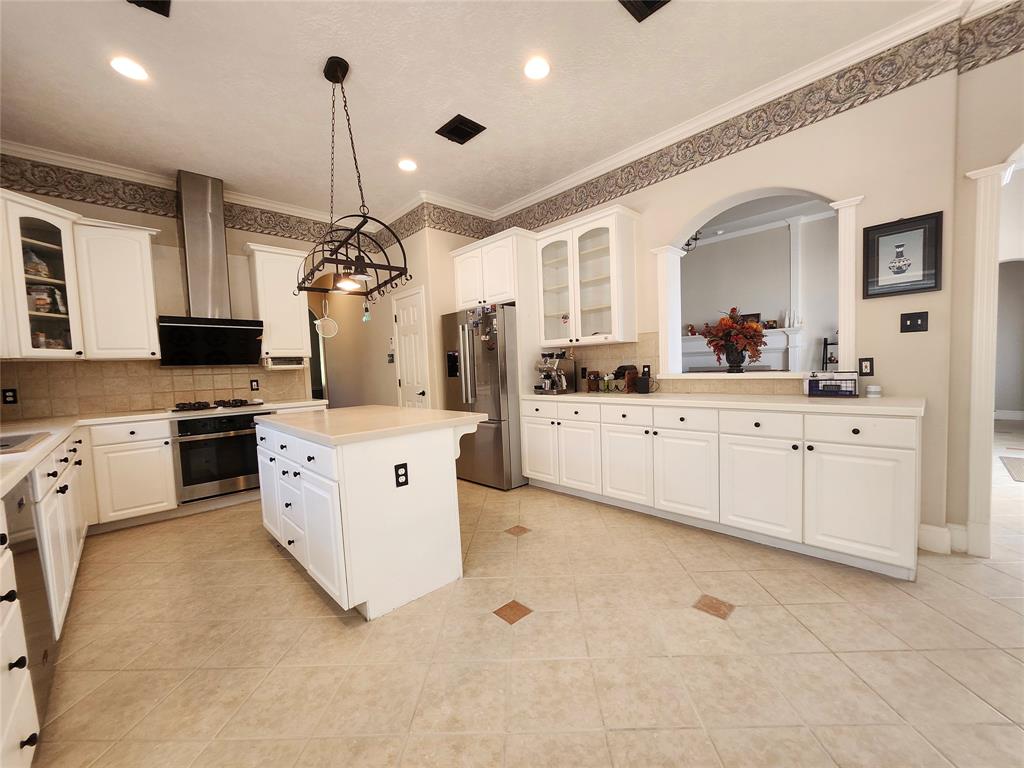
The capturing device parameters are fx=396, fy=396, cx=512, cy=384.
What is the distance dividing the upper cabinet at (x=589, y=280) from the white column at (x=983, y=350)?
6.43 feet

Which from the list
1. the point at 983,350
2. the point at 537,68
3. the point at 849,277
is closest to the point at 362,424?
the point at 537,68

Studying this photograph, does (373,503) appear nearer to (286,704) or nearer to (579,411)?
(286,704)

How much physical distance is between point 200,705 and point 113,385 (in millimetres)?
3241

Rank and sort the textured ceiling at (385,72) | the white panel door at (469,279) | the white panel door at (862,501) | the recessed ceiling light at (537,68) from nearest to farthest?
the white panel door at (862,501)
the textured ceiling at (385,72)
the recessed ceiling light at (537,68)
the white panel door at (469,279)

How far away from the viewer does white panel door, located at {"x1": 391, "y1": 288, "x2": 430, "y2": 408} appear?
4348mm

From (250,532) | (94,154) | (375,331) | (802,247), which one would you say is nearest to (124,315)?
(94,154)

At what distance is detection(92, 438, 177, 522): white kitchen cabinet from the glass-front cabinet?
0.81 metres

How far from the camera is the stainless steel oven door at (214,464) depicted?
3311 millimetres

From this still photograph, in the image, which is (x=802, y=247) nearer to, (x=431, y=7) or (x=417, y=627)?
(x=431, y=7)

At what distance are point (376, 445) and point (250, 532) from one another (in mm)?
1888

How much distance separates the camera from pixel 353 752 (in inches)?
49.0

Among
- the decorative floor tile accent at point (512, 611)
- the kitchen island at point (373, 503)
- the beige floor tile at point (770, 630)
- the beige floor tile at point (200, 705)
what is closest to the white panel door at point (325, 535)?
the kitchen island at point (373, 503)

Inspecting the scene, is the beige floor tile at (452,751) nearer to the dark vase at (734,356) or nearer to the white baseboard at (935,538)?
the white baseboard at (935,538)

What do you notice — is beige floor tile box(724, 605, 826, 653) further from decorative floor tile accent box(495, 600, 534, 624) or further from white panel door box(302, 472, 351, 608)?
white panel door box(302, 472, 351, 608)
